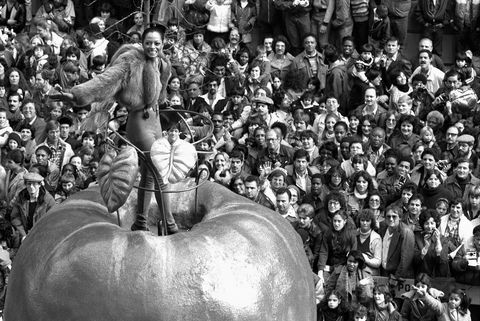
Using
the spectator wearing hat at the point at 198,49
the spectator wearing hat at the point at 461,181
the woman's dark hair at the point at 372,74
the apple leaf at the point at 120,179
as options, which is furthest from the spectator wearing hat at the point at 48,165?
the apple leaf at the point at 120,179

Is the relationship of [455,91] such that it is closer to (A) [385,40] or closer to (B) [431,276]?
(A) [385,40]

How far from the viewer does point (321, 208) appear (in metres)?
27.2

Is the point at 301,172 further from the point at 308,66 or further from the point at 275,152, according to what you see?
the point at 308,66

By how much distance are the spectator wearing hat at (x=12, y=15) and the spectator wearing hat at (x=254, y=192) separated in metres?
8.49

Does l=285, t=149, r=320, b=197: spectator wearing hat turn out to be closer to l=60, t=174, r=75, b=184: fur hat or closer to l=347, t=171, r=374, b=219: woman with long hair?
l=347, t=171, r=374, b=219: woman with long hair

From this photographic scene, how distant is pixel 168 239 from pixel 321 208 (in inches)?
353

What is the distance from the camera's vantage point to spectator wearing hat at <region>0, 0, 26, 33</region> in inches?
1331

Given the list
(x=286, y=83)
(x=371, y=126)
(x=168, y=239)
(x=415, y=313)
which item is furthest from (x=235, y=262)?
(x=286, y=83)

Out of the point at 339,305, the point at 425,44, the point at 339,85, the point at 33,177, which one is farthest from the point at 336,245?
the point at 425,44

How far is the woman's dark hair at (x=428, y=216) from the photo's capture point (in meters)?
26.3

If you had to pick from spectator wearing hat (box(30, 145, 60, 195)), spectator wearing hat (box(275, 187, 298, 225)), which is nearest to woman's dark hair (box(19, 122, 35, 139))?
spectator wearing hat (box(30, 145, 60, 195))

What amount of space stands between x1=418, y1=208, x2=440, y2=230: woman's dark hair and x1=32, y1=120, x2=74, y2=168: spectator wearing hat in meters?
5.89

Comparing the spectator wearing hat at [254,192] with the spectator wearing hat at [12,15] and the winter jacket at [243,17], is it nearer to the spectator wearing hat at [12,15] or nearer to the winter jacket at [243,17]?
the winter jacket at [243,17]

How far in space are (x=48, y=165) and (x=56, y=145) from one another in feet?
2.19
